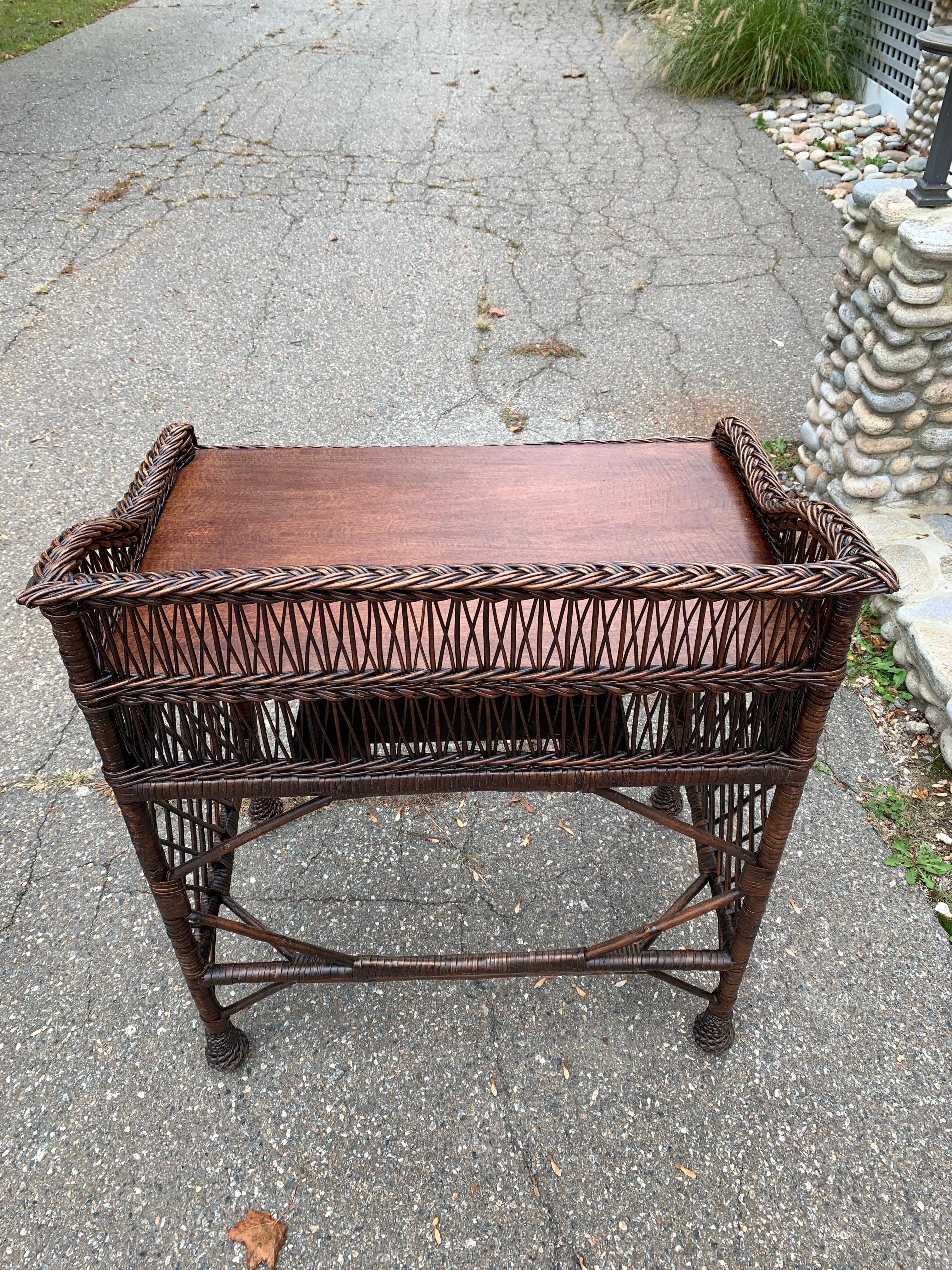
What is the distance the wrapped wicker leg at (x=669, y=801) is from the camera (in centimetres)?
190

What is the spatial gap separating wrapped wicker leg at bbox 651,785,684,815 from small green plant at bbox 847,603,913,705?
0.62 m

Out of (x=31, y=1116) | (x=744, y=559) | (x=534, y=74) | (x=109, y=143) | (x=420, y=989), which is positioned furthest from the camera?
(x=534, y=74)

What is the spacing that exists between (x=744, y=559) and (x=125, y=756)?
92 cm

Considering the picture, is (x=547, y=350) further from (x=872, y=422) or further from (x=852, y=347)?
(x=872, y=422)

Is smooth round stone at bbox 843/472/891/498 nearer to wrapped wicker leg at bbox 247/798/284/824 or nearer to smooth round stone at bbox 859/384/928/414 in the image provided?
smooth round stone at bbox 859/384/928/414

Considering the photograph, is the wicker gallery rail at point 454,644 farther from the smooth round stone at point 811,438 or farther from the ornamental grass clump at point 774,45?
the ornamental grass clump at point 774,45

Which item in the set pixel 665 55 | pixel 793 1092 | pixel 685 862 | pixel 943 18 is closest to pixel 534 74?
pixel 665 55

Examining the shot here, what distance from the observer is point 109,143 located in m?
5.37

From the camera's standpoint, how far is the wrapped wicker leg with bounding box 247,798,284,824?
1896 mm

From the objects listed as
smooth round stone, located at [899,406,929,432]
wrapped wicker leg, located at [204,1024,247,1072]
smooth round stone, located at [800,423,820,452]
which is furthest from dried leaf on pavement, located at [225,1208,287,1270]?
smooth round stone, located at [800,423,820,452]

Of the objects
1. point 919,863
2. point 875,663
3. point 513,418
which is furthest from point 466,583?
point 513,418

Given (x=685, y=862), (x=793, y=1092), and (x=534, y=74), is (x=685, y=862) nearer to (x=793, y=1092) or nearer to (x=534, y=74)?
(x=793, y=1092)

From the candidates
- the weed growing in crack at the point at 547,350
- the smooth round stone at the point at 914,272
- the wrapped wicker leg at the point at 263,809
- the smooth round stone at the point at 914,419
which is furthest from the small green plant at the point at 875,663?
the weed growing in crack at the point at 547,350

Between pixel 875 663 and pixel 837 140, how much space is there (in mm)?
4248
